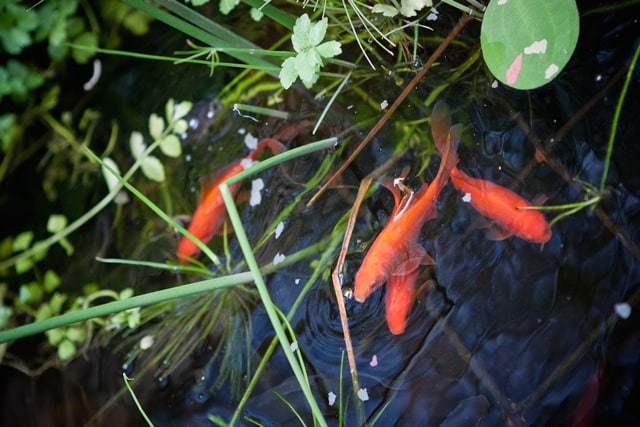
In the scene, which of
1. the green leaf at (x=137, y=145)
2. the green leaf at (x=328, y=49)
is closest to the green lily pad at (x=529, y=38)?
the green leaf at (x=328, y=49)

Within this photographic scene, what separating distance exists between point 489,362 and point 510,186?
1.16 feet

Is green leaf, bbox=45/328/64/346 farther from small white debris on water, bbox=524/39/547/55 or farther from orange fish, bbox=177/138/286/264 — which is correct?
small white debris on water, bbox=524/39/547/55

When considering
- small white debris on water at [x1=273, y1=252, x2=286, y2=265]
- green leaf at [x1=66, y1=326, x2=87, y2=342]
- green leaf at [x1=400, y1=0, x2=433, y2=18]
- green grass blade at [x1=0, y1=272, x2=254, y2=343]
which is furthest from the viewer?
green leaf at [x1=66, y1=326, x2=87, y2=342]

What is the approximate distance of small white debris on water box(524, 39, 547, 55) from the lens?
116cm

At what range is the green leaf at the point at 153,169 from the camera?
1.72 m

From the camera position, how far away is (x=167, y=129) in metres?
1.71

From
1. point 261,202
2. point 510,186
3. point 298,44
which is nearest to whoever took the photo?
point 298,44

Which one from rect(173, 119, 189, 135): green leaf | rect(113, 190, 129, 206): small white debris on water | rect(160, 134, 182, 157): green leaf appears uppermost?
rect(173, 119, 189, 135): green leaf

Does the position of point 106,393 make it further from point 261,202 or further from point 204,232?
point 261,202

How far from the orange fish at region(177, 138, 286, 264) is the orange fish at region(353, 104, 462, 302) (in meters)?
0.38

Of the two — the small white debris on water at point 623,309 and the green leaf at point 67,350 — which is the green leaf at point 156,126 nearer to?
the green leaf at point 67,350

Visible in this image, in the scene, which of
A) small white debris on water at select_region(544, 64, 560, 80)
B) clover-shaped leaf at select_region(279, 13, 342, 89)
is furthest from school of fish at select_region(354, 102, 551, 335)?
clover-shaped leaf at select_region(279, 13, 342, 89)

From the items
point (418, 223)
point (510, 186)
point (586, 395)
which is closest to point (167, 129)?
point (418, 223)

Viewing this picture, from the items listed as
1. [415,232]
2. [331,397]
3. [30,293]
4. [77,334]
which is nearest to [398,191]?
[415,232]
